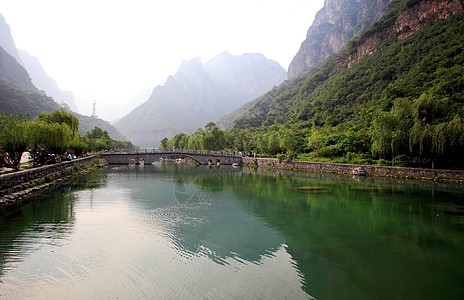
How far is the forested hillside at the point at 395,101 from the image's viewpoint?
2603cm

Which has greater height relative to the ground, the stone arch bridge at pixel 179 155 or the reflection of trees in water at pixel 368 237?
the stone arch bridge at pixel 179 155

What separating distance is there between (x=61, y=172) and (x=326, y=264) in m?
26.3

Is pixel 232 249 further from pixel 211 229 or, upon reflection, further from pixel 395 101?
pixel 395 101

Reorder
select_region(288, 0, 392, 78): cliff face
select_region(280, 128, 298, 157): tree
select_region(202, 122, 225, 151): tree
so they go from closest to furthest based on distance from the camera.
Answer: select_region(280, 128, 298, 157): tree, select_region(202, 122, 225, 151): tree, select_region(288, 0, 392, 78): cliff face

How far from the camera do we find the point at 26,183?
18.2m

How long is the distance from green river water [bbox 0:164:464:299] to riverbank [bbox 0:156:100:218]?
1.23m

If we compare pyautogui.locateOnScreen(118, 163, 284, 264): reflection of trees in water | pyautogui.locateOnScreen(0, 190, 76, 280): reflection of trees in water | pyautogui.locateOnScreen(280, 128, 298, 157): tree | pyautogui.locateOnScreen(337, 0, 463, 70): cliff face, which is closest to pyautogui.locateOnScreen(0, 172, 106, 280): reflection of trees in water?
pyautogui.locateOnScreen(0, 190, 76, 280): reflection of trees in water

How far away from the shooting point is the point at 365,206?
17.0 m

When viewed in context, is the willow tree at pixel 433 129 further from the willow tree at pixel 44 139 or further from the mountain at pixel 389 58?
the willow tree at pixel 44 139

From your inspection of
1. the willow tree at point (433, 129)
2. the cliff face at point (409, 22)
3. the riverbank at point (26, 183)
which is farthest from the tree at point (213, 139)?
the cliff face at point (409, 22)

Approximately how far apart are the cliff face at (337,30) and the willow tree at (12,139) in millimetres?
152923

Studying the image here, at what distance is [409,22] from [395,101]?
5505 cm

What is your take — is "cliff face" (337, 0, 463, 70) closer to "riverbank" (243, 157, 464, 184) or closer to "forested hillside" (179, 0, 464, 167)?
"forested hillside" (179, 0, 464, 167)

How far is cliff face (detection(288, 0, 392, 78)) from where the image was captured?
141625 mm
